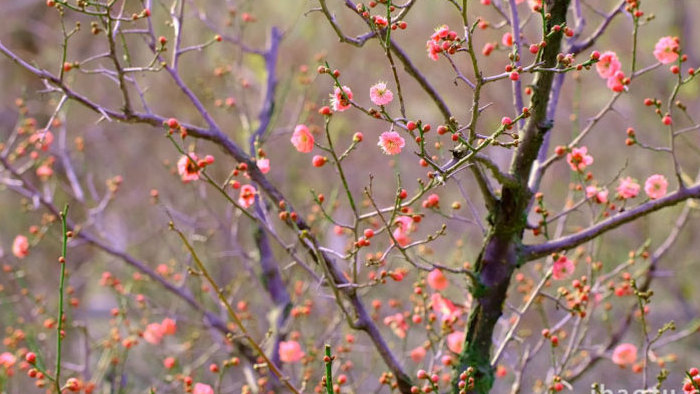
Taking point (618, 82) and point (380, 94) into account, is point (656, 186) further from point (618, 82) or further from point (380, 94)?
point (380, 94)

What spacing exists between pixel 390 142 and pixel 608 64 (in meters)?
1.34

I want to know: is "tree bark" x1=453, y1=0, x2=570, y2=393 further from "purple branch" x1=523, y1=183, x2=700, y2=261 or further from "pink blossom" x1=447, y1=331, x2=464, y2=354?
"pink blossom" x1=447, y1=331, x2=464, y2=354

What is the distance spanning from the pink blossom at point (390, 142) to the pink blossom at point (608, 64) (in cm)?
127

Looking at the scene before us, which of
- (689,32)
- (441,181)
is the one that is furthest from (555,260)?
(689,32)

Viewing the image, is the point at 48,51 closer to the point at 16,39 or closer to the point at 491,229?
the point at 16,39

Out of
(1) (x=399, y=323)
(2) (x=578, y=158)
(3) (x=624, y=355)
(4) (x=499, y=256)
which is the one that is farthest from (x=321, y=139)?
(4) (x=499, y=256)

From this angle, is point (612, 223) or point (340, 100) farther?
point (612, 223)

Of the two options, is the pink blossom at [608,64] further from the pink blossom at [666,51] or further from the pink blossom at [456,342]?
the pink blossom at [456,342]

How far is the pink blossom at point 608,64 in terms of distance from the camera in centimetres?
284

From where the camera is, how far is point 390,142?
1.98 meters

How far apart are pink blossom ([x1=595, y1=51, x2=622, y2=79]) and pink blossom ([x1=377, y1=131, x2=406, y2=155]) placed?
1.27m

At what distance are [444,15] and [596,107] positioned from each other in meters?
3.07

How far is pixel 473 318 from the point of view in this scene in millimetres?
2520

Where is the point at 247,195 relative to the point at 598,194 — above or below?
below
